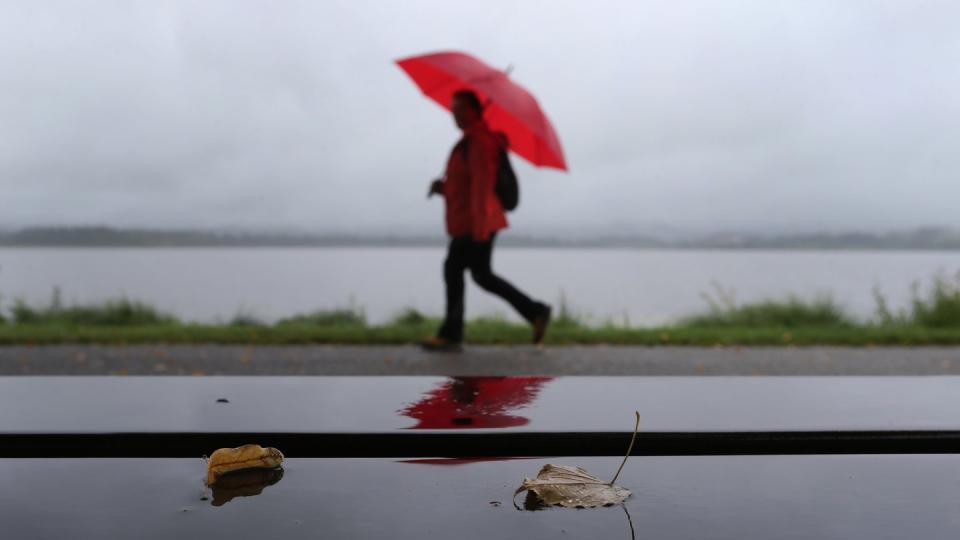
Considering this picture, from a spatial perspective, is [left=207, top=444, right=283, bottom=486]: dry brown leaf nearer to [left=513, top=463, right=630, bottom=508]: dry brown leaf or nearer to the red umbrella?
[left=513, top=463, right=630, bottom=508]: dry brown leaf

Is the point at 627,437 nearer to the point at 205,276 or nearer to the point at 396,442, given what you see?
the point at 396,442

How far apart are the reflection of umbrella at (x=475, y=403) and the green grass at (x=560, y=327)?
678cm

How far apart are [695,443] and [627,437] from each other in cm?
14

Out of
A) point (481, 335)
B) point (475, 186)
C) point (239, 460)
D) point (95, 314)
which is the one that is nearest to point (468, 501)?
point (239, 460)

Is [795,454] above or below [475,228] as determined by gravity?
below

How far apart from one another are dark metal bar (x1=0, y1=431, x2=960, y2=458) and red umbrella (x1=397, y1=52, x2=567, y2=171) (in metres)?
5.29

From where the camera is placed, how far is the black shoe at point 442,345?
8.24 metres

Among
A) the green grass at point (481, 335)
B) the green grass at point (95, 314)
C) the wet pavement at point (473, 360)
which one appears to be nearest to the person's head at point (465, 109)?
the wet pavement at point (473, 360)

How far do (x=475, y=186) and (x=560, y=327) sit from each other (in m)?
3.64

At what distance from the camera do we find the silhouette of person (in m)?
7.36

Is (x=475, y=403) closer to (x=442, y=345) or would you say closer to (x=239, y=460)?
(x=239, y=460)

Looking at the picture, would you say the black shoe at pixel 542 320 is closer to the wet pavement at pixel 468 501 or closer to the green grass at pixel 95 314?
the green grass at pixel 95 314

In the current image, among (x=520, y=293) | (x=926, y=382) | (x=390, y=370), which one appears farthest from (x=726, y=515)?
(x=520, y=293)

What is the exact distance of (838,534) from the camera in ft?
4.19
